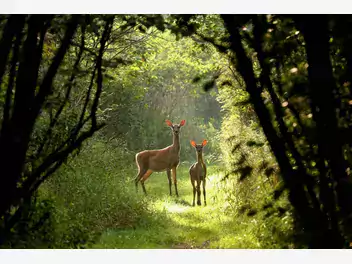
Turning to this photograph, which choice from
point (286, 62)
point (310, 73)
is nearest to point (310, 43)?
point (310, 73)

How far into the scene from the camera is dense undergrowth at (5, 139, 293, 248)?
14.1 feet

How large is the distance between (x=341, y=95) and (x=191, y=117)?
9.00 meters

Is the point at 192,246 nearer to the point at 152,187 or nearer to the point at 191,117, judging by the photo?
the point at 152,187

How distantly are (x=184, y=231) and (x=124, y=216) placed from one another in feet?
3.16

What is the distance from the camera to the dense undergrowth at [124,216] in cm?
431

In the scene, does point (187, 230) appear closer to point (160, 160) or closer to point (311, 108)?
point (160, 160)

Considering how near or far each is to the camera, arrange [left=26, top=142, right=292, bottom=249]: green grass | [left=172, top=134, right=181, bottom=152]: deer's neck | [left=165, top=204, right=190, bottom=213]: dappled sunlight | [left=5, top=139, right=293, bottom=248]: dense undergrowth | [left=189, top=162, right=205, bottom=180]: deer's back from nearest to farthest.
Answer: [left=5, top=139, right=293, bottom=248]: dense undergrowth < [left=26, top=142, right=292, bottom=249]: green grass < [left=165, top=204, right=190, bottom=213]: dappled sunlight < [left=189, top=162, right=205, bottom=180]: deer's back < [left=172, top=134, right=181, bottom=152]: deer's neck

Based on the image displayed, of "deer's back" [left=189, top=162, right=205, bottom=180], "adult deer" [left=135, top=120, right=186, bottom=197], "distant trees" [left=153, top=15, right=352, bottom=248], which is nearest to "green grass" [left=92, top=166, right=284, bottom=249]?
"deer's back" [left=189, top=162, right=205, bottom=180]

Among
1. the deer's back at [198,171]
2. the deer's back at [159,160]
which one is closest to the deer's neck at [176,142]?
the deer's back at [159,160]

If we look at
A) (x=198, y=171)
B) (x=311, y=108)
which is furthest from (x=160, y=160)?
(x=311, y=108)

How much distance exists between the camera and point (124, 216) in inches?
257

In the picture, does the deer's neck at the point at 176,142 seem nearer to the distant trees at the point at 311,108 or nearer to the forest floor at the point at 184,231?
the forest floor at the point at 184,231

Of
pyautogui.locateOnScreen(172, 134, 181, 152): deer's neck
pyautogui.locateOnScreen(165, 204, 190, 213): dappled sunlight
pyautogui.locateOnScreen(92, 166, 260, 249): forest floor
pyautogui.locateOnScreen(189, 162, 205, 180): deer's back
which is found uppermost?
pyautogui.locateOnScreen(172, 134, 181, 152): deer's neck

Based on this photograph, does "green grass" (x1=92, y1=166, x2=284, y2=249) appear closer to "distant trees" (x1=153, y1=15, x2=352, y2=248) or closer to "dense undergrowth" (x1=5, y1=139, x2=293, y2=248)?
"dense undergrowth" (x1=5, y1=139, x2=293, y2=248)
